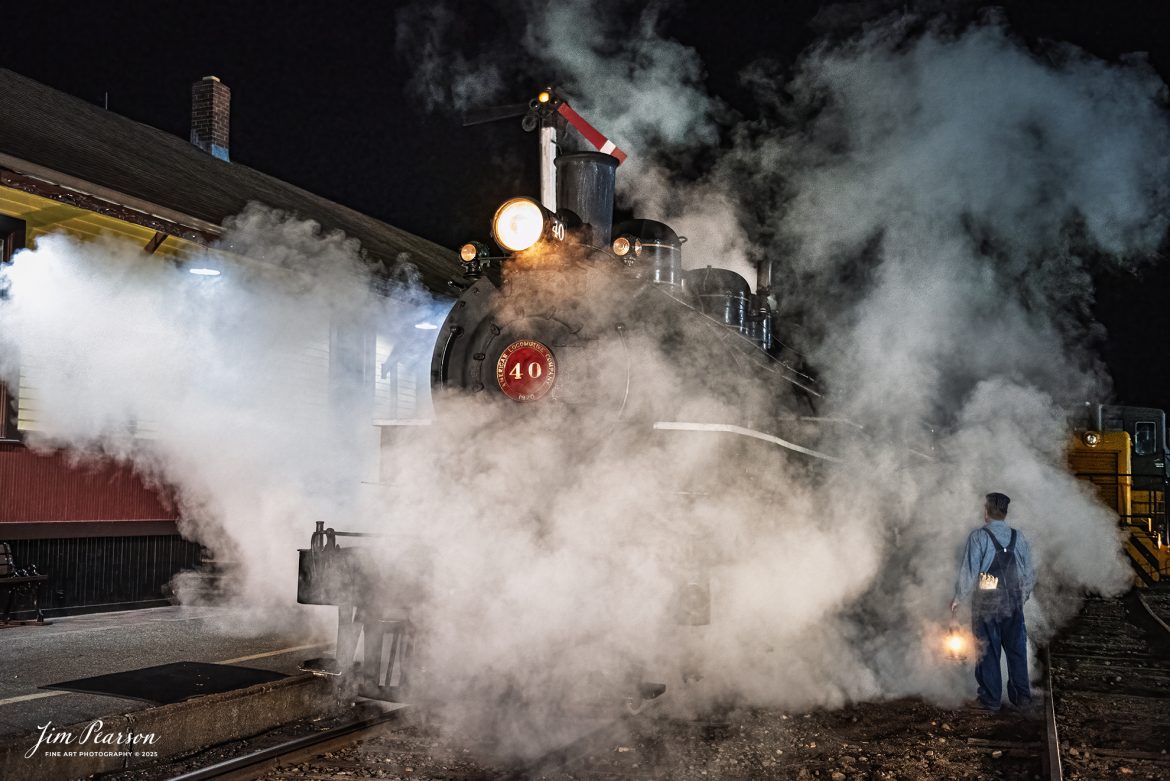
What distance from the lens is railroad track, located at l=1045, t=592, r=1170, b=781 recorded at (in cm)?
489

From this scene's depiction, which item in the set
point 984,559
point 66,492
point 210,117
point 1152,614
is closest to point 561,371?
point 984,559

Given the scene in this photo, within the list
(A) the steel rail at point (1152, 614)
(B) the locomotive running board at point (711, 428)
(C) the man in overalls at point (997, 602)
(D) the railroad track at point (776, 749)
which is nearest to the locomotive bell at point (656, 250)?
(B) the locomotive running board at point (711, 428)

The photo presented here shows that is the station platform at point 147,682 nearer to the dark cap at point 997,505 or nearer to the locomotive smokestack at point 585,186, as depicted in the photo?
the locomotive smokestack at point 585,186

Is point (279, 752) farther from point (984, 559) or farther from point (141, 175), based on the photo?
point (141, 175)

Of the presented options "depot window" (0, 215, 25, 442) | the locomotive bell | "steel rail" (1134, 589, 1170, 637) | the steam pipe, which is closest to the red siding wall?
"depot window" (0, 215, 25, 442)

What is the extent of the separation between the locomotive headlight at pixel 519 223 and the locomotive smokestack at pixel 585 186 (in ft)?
2.63

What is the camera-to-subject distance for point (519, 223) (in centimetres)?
530

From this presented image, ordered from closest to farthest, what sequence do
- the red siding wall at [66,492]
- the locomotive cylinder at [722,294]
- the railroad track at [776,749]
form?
the railroad track at [776,749]
the locomotive cylinder at [722,294]
the red siding wall at [66,492]

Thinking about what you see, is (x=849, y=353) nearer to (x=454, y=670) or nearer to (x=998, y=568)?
(x=998, y=568)

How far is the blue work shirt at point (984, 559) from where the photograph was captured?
6.08m

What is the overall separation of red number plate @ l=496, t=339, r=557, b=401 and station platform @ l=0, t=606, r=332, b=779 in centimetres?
201

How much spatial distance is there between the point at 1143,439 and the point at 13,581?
50.5ft

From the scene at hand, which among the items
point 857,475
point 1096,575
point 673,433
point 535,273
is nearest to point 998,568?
point 857,475

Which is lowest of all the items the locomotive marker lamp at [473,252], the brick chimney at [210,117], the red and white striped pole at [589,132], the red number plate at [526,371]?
the red number plate at [526,371]
